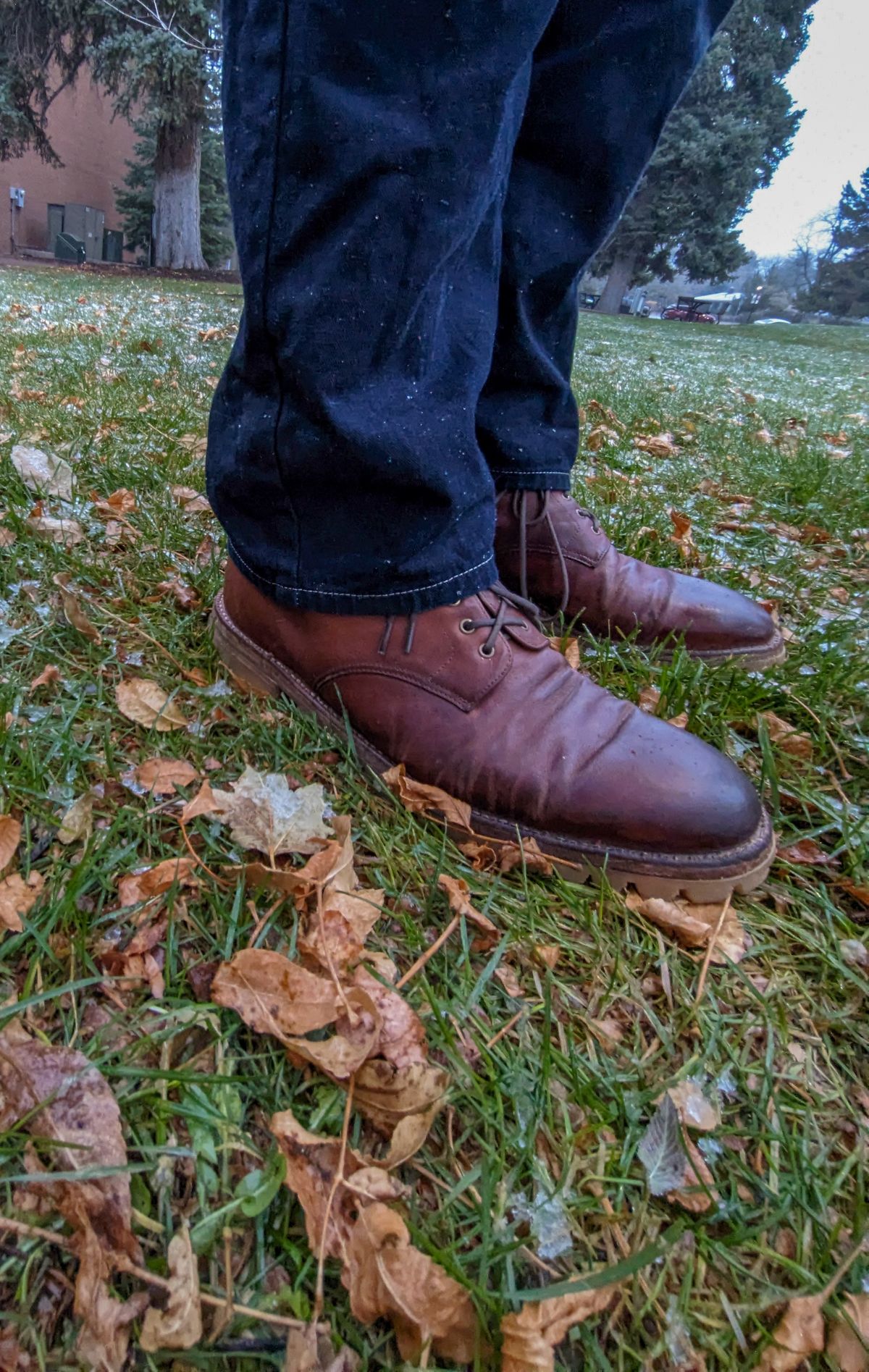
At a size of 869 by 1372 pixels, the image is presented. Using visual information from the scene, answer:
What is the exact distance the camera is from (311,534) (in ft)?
2.90

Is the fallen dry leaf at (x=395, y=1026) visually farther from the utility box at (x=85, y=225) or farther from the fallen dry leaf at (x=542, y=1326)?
the utility box at (x=85, y=225)

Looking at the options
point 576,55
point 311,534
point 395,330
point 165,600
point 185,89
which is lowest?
point 165,600

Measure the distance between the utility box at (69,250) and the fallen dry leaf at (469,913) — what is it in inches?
885

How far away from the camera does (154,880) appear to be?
74cm

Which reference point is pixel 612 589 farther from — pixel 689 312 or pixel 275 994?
pixel 689 312

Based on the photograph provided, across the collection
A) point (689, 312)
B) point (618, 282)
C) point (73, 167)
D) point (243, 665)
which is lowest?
point (243, 665)

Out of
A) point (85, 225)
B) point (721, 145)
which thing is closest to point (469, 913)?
point (721, 145)

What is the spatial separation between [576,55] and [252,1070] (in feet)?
4.34

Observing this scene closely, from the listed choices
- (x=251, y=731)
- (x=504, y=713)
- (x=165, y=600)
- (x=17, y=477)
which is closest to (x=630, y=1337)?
(x=504, y=713)

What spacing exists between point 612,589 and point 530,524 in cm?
19

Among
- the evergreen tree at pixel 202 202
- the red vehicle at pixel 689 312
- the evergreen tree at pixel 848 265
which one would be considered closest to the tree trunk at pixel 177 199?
the evergreen tree at pixel 202 202

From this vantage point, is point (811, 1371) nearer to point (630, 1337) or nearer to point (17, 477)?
point (630, 1337)

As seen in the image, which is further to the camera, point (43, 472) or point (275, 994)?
point (43, 472)

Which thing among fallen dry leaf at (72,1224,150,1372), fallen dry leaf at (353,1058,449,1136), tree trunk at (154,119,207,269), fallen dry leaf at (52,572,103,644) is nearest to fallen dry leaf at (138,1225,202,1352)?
fallen dry leaf at (72,1224,150,1372)
